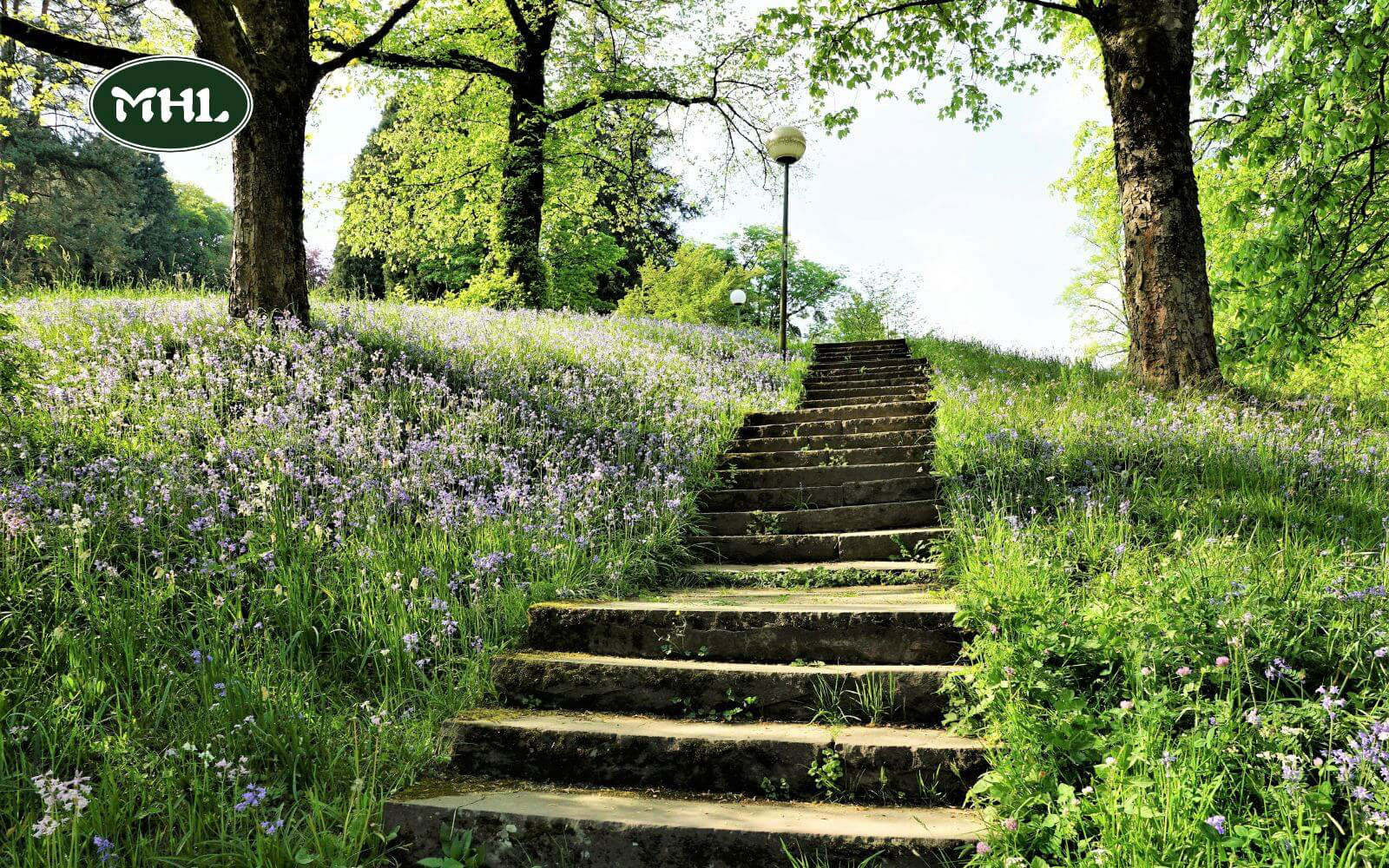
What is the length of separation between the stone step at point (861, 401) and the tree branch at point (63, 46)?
809 cm

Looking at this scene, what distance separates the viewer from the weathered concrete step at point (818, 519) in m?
6.35

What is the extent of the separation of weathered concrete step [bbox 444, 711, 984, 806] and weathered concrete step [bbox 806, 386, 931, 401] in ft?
24.4

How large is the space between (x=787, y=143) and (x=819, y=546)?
8237 mm

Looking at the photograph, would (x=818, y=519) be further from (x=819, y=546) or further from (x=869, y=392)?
(x=869, y=392)

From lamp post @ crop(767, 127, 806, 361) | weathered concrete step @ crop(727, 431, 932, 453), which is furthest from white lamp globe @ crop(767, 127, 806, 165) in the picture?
weathered concrete step @ crop(727, 431, 932, 453)

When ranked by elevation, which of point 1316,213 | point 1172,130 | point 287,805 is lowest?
point 287,805

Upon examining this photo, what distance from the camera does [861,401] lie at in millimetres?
10570

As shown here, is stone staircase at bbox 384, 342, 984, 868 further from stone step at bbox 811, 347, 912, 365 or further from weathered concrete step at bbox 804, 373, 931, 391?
stone step at bbox 811, 347, 912, 365

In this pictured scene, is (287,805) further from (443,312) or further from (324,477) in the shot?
(443,312)

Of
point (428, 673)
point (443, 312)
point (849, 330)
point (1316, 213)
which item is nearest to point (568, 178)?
point (443, 312)

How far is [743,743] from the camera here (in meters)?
3.44

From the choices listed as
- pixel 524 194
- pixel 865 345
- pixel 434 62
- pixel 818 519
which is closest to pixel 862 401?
pixel 818 519

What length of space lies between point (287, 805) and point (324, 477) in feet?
8.41

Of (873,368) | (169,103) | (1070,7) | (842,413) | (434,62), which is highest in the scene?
(434,62)
